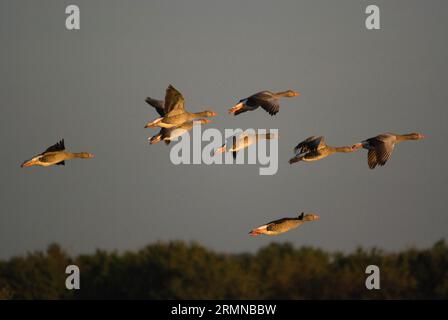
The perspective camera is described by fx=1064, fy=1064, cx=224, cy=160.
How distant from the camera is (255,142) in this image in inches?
1108

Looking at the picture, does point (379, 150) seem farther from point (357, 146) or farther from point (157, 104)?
point (157, 104)

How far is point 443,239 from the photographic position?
93812 mm

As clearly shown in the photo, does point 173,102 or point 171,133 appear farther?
point 171,133

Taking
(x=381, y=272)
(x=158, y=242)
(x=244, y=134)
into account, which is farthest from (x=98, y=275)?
(x=244, y=134)

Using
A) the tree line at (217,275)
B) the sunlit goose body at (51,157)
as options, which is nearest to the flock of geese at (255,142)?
the sunlit goose body at (51,157)

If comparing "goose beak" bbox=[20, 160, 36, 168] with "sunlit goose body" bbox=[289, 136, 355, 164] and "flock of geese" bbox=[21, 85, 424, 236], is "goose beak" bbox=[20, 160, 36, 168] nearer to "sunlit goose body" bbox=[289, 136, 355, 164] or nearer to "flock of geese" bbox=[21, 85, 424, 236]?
"flock of geese" bbox=[21, 85, 424, 236]

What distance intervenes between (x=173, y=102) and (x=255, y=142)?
2.53 m

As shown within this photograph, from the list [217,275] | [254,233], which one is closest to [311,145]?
[254,233]

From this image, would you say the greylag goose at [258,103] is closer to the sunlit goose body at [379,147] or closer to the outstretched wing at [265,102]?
the outstretched wing at [265,102]

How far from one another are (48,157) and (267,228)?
224 inches

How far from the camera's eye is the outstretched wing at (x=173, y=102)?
2684 cm

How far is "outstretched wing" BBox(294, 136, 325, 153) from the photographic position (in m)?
26.3

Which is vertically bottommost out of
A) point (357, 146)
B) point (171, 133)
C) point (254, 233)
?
point (254, 233)
